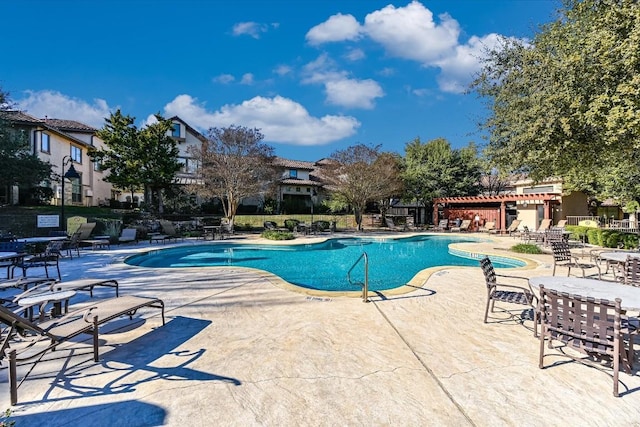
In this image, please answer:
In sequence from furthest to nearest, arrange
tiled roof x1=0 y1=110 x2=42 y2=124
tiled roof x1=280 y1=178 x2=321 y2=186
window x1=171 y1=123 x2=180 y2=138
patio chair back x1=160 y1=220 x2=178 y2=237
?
tiled roof x1=280 y1=178 x2=321 y2=186 < window x1=171 y1=123 x2=180 y2=138 < patio chair back x1=160 y1=220 x2=178 y2=237 < tiled roof x1=0 y1=110 x2=42 y2=124

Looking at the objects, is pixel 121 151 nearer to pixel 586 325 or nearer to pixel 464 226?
pixel 586 325

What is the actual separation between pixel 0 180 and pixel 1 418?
20.7 metres

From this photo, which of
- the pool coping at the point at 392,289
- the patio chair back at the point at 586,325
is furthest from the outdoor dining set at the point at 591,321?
the pool coping at the point at 392,289

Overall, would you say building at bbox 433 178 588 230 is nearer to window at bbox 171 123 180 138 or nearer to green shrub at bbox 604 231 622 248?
green shrub at bbox 604 231 622 248

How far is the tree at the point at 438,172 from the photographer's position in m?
30.8

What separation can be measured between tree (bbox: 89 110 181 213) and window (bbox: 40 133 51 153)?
7.98ft

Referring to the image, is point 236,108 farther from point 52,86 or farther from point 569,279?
point 569,279

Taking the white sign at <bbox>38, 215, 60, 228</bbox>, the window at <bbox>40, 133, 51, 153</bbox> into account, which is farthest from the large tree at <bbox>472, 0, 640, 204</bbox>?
the window at <bbox>40, 133, 51, 153</bbox>

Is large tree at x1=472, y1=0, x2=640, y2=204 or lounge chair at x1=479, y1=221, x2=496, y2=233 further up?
large tree at x1=472, y1=0, x2=640, y2=204

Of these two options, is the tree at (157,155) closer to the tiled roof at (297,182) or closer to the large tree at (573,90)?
the tiled roof at (297,182)

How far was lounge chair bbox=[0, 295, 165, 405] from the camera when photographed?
113 inches

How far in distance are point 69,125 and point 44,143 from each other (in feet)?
22.3

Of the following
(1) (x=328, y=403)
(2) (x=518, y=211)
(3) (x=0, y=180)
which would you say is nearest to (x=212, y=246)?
(3) (x=0, y=180)

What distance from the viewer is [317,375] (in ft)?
10.9
